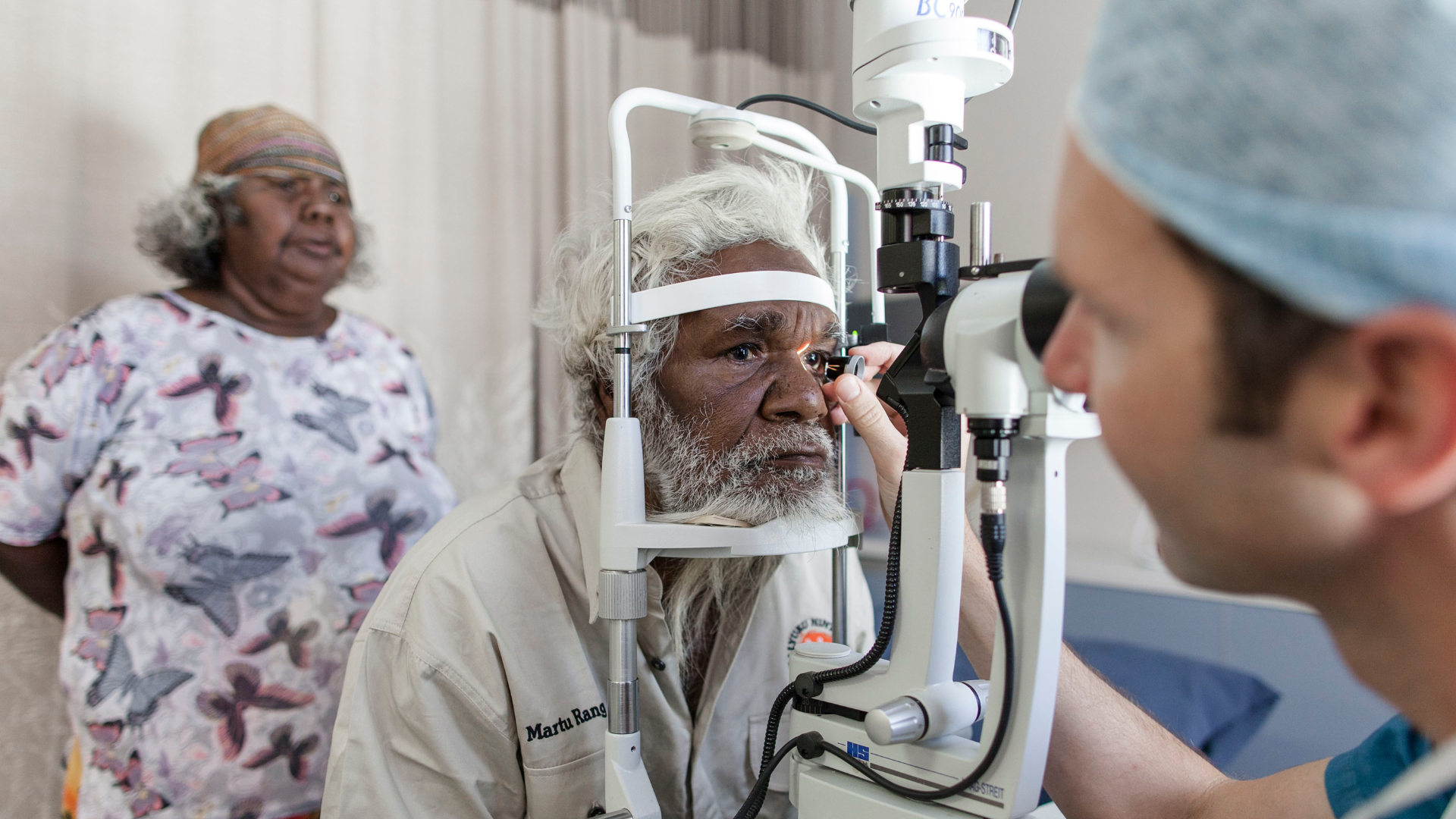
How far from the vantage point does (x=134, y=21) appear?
5.11 ft

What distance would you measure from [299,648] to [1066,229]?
1.65 m

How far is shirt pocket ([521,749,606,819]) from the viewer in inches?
43.5

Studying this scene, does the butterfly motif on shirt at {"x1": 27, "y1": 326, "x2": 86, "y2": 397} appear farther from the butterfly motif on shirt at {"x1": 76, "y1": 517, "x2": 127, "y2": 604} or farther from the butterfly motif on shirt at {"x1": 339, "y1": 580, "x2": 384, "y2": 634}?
the butterfly motif on shirt at {"x1": 339, "y1": 580, "x2": 384, "y2": 634}

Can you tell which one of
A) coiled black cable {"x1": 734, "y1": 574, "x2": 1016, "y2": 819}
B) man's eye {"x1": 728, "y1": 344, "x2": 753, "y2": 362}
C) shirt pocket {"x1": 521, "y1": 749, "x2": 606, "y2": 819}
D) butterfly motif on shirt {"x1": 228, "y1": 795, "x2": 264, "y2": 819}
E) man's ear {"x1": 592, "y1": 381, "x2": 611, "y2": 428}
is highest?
man's eye {"x1": 728, "y1": 344, "x2": 753, "y2": 362}

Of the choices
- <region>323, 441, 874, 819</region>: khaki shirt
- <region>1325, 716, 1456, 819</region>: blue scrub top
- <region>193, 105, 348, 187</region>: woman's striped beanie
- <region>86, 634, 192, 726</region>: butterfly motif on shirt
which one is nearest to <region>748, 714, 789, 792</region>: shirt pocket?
<region>323, 441, 874, 819</region>: khaki shirt

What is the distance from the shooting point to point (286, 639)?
5.20 feet

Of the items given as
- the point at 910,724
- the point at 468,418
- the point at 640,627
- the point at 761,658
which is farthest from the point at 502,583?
the point at 468,418

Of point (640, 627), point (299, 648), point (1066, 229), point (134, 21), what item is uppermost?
point (134, 21)

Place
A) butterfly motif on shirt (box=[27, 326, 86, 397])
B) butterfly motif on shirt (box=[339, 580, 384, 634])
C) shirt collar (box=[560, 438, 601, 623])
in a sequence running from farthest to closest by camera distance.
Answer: butterfly motif on shirt (box=[339, 580, 384, 634]) < butterfly motif on shirt (box=[27, 326, 86, 397]) < shirt collar (box=[560, 438, 601, 623])

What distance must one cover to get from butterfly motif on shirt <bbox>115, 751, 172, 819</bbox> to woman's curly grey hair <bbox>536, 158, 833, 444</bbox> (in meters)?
1.00

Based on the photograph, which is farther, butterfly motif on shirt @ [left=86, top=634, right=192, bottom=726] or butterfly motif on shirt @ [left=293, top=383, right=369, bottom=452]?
butterfly motif on shirt @ [left=293, top=383, right=369, bottom=452]

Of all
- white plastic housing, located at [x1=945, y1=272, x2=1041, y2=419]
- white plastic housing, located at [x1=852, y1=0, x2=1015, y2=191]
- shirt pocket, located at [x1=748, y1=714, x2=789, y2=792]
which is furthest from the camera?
shirt pocket, located at [x1=748, y1=714, x2=789, y2=792]

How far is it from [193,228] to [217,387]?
32cm

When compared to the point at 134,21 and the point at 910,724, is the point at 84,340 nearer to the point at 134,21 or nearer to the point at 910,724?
the point at 134,21
